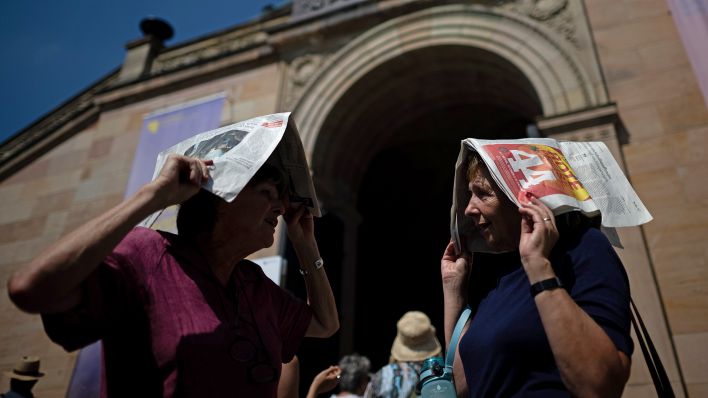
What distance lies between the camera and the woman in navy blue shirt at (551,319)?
1477mm

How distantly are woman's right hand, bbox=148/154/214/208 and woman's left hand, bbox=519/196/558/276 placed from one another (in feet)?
3.65

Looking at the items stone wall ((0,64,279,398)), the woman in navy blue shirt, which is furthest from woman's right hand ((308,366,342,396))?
stone wall ((0,64,279,398))

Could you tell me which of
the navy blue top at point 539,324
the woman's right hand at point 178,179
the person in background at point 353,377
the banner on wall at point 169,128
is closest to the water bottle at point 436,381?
the navy blue top at point 539,324

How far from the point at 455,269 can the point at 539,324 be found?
0.69m

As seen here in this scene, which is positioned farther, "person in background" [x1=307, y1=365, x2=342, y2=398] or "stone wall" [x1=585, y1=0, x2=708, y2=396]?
"stone wall" [x1=585, y1=0, x2=708, y2=396]

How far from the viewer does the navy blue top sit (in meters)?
1.56

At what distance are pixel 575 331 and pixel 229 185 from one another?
46.7 inches

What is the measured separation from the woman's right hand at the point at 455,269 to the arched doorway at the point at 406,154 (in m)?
5.70

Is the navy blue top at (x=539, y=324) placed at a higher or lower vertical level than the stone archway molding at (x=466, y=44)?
lower

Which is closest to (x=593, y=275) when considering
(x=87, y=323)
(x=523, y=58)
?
(x=87, y=323)

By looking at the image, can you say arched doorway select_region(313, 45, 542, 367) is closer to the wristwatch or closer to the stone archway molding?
the stone archway molding

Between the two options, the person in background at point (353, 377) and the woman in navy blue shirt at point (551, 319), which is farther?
the person in background at point (353, 377)

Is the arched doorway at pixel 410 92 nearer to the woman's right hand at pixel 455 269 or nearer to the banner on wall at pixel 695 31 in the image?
the banner on wall at pixel 695 31

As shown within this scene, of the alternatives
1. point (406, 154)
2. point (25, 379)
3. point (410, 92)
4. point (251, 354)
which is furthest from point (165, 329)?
point (406, 154)
